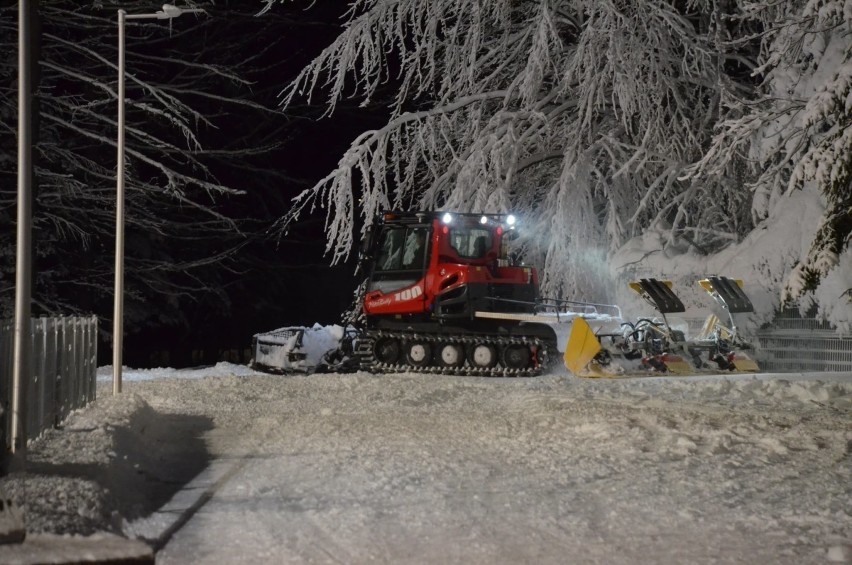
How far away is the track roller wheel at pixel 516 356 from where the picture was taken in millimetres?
20234

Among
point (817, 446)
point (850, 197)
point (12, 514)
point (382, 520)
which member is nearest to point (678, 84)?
point (850, 197)

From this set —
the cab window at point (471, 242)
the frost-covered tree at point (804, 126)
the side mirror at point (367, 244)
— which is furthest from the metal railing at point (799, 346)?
the side mirror at point (367, 244)

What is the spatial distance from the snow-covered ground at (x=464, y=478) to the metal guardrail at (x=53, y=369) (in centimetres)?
28

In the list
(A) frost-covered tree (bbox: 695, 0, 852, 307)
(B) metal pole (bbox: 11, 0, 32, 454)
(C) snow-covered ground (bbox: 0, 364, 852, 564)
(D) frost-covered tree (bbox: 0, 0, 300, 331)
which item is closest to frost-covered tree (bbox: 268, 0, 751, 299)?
(A) frost-covered tree (bbox: 695, 0, 852, 307)

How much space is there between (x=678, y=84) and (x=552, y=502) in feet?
53.1

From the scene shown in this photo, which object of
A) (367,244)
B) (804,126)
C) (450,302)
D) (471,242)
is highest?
(804,126)

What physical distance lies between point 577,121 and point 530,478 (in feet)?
50.6

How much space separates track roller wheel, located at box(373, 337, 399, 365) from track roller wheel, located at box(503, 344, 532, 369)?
2236 mm

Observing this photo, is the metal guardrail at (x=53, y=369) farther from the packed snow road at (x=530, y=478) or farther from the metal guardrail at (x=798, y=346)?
the metal guardrail at (x=798, y=346)

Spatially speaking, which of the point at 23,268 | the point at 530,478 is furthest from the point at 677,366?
the point at 23,268

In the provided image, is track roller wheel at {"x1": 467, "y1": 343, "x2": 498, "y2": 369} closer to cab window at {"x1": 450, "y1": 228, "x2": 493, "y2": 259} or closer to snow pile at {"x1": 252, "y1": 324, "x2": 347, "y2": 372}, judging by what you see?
cab window at {"x1": 450, "y1": 228, "x2": 493, "y2": 259}

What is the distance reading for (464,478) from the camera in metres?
9.45

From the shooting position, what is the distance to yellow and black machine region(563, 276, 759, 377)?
18.6 m

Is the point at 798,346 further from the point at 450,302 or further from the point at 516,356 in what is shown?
the point at 450,302
